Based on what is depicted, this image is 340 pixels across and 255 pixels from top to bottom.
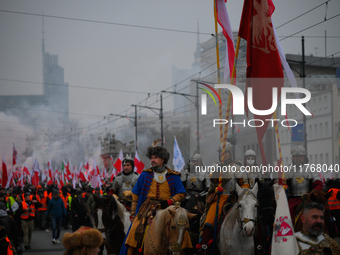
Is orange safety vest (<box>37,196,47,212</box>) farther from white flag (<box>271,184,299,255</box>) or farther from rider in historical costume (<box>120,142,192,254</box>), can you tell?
white flag (<box>271,184,299,255</box>)

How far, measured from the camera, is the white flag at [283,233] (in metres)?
5.01

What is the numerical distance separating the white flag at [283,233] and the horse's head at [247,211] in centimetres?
160

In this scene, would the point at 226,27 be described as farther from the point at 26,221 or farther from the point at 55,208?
the point at 55,208

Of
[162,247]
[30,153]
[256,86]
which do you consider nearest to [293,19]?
[256,86]

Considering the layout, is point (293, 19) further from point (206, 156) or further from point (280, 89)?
point (206, 156)

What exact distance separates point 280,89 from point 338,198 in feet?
18.8

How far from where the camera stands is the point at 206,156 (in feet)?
169

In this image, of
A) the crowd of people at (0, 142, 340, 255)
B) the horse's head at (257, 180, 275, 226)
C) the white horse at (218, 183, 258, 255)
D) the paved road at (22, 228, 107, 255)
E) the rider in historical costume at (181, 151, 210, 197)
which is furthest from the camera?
the paved road at (22, 228, 107, 255)

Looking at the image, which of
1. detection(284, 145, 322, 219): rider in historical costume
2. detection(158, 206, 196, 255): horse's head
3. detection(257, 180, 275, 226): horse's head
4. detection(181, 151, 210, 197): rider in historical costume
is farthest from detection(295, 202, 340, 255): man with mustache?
detection(181, 151, 210, 197): rider in historical costume

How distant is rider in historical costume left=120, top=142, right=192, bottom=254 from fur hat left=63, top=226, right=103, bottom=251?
3671mm

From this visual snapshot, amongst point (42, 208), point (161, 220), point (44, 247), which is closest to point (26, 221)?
point (44, 247)

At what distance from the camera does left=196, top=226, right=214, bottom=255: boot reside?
8.30 m

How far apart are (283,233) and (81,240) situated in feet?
7.04

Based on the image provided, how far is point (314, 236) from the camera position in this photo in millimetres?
4957
